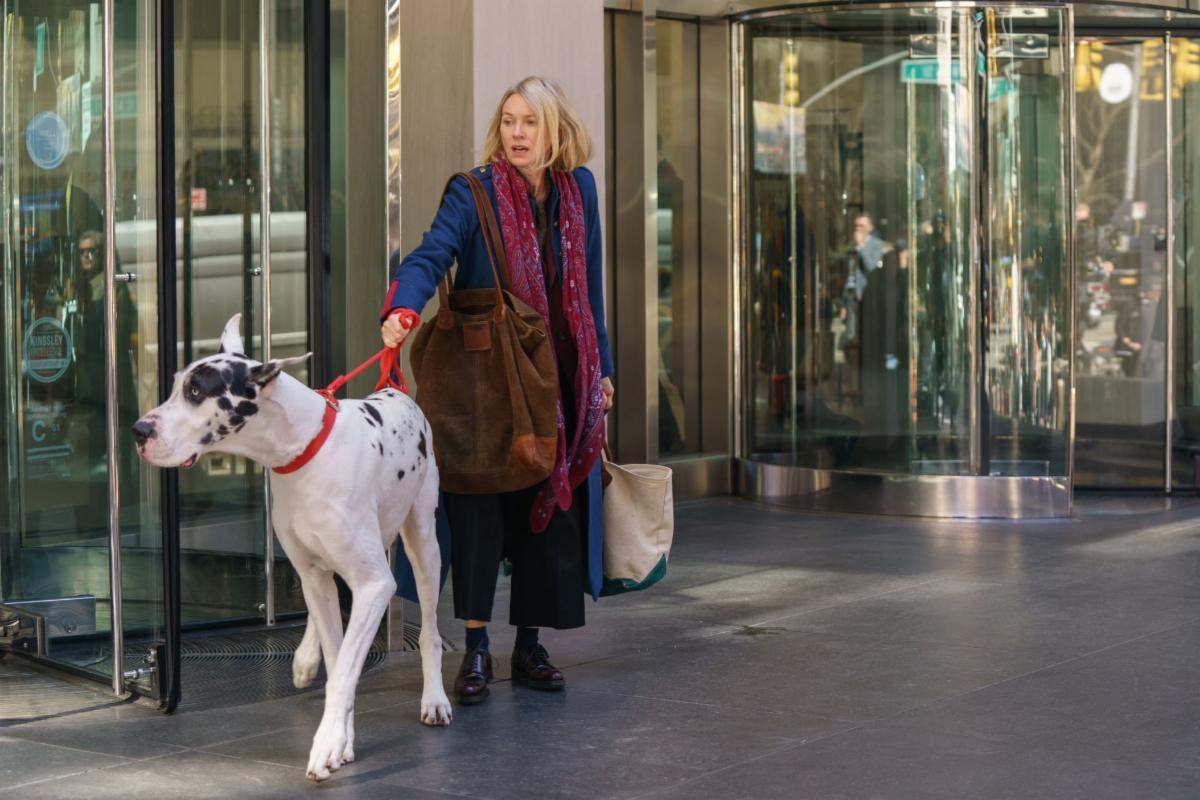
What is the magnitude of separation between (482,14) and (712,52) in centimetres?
384

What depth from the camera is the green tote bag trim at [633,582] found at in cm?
543

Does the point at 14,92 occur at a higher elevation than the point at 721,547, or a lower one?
higher

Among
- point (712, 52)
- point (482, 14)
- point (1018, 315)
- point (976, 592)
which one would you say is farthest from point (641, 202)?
point (976, 592)

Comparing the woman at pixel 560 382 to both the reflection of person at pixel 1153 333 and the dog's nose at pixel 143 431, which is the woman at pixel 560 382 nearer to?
the dog's nose at pixel 143 431

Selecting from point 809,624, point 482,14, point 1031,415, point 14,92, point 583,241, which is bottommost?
point 809,624

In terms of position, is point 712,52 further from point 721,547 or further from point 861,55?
point 721,547

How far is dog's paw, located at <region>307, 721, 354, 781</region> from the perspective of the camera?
417 cm

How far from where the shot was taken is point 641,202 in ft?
34.4

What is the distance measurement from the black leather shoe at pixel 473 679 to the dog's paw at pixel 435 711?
23 centimetres

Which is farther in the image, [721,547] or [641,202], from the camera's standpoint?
[641,202]

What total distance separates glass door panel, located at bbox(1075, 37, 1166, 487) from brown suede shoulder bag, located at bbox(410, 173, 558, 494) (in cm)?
742

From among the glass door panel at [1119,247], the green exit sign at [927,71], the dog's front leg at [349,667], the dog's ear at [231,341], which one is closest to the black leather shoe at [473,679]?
the dog's front leg at [349,667]

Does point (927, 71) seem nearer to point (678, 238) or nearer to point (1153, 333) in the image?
point (678, 238)

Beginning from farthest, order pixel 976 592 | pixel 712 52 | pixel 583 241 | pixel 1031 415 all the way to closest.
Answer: pixel 712 52 < pixel 1031 415 < pixel 976 592 < pixel 583 241
